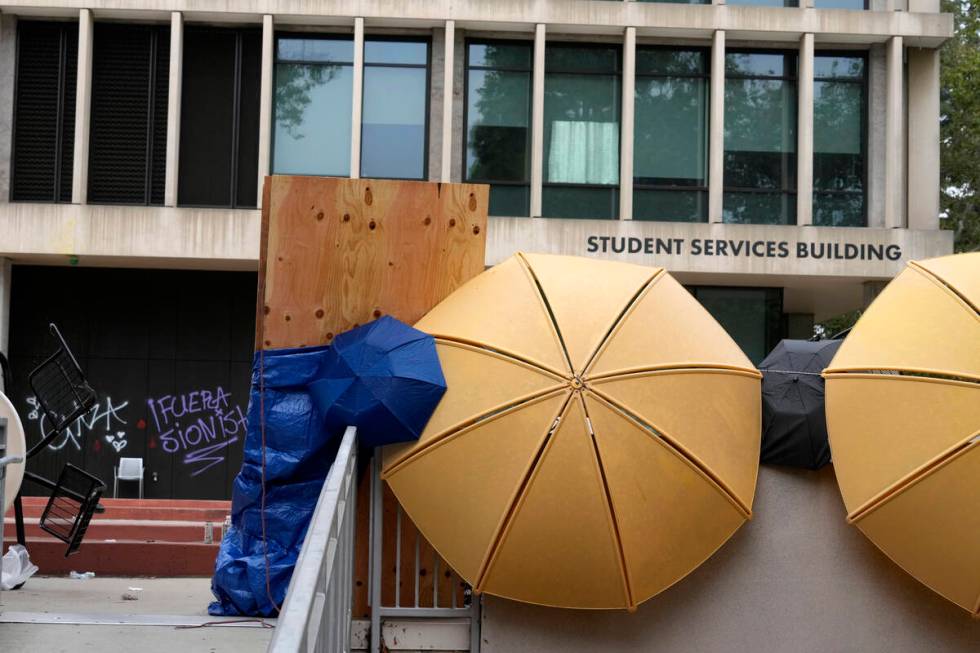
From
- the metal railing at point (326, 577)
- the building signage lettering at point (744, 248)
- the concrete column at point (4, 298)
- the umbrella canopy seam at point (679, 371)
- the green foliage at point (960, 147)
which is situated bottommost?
the metal railing at point (326, 577)

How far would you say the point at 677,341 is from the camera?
6.66 m

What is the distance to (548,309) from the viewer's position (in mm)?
6617

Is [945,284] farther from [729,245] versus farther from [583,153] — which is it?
[583,153]

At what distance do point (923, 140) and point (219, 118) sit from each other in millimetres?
12796

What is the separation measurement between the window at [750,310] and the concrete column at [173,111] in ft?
31.1

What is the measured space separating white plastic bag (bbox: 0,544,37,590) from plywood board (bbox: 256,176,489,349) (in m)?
4.26

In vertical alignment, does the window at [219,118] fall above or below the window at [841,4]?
below

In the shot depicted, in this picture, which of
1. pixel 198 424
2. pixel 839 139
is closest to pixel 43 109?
pixel 198 424

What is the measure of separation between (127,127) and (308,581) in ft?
64.0

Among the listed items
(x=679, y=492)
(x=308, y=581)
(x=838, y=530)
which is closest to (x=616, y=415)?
(x=679, y=492)

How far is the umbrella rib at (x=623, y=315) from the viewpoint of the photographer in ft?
21.0

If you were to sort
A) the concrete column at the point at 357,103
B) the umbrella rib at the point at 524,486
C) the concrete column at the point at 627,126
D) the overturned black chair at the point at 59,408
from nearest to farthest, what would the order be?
the umbrella rib at the point at 524,486, the overturned black chair at the point at 59,408, the concrete column at the point at 357,103, the concrete column at the point at 627,126

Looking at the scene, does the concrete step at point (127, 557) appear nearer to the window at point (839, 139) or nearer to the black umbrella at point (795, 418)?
the black umbrella at point (795, 418)

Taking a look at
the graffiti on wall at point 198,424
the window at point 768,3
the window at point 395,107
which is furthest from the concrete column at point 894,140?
the graffiti on wall at point 198,424
